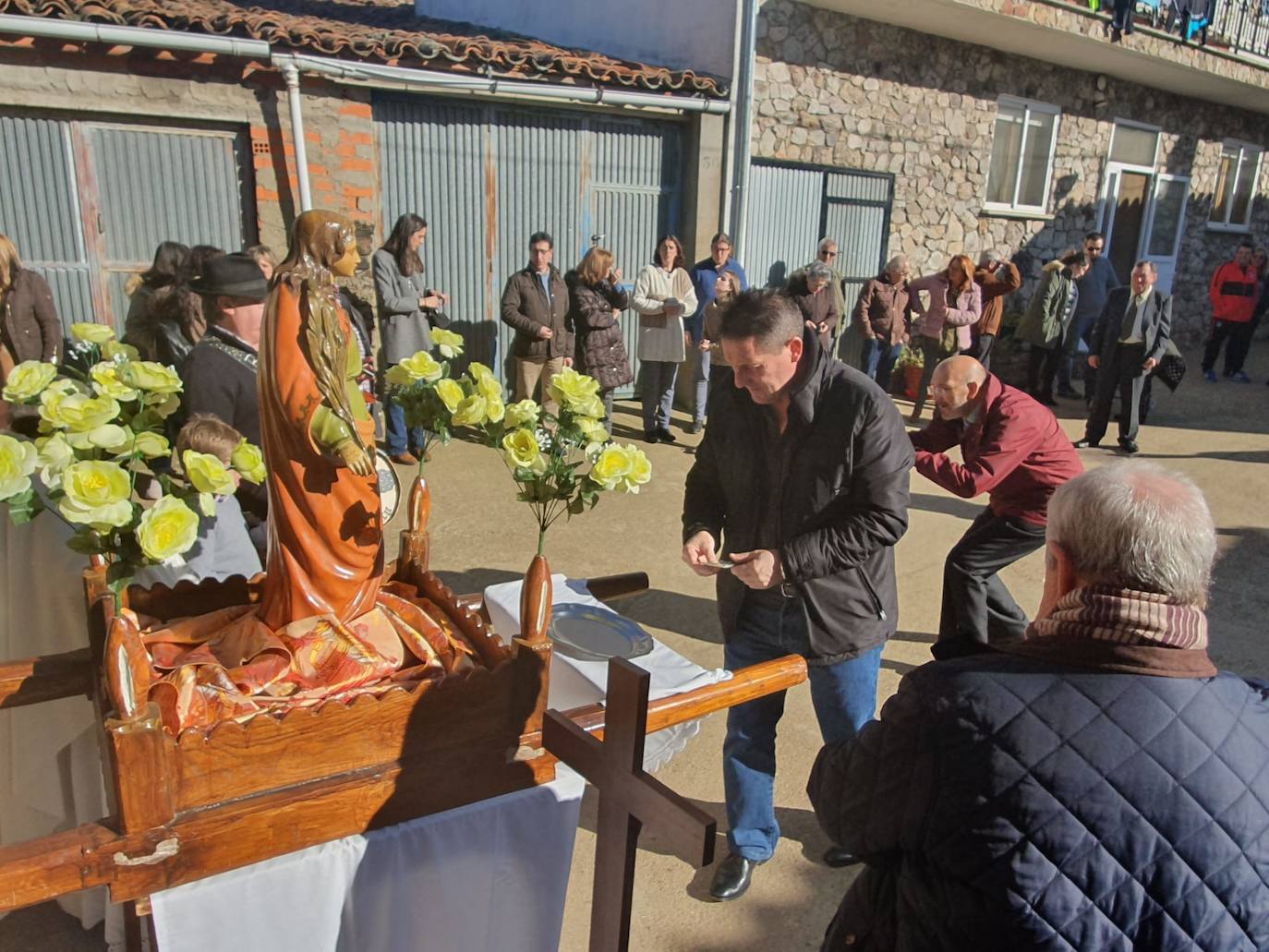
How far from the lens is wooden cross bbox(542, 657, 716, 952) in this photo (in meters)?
1.47

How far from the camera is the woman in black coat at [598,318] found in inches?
294

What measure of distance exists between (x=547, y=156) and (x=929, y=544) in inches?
196

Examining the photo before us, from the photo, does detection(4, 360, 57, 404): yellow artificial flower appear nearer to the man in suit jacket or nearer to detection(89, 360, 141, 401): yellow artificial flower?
detection(89, 360, 141, 401): yellow artificial flower

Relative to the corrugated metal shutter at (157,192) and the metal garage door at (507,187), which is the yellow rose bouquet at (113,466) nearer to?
the corrugated metal shutter at (157,192)

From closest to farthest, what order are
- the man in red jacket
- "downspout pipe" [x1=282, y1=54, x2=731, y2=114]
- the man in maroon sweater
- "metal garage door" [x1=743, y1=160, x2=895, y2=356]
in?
the man in maroon sweater
"downspout pipe" [x1=282, y1=54, x2=731, y2=114]
"metal garage door" [x1=743, y1=160, x2=895, y2=356]
the man in red jacket

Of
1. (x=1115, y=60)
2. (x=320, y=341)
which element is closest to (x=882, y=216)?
(x=1115, y=60)

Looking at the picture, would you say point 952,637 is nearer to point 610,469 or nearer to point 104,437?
point 610,469

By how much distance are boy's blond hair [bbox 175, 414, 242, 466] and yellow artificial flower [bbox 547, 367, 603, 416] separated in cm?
88

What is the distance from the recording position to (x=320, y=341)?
1938mm

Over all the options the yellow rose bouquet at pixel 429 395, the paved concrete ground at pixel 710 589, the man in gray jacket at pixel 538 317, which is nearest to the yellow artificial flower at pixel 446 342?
the yellow rose bouquet at pixel 429 395

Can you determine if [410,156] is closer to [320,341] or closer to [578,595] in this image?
Answer: [578,595]

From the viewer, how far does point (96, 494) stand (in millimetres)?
1809

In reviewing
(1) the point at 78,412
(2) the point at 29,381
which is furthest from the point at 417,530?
(2) the point at 29,381

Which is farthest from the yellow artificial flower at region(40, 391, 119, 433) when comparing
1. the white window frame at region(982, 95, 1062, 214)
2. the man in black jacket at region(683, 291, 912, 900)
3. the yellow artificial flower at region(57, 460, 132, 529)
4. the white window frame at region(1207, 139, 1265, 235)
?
the white window frame at region(1207, 139, 1265, 235)
